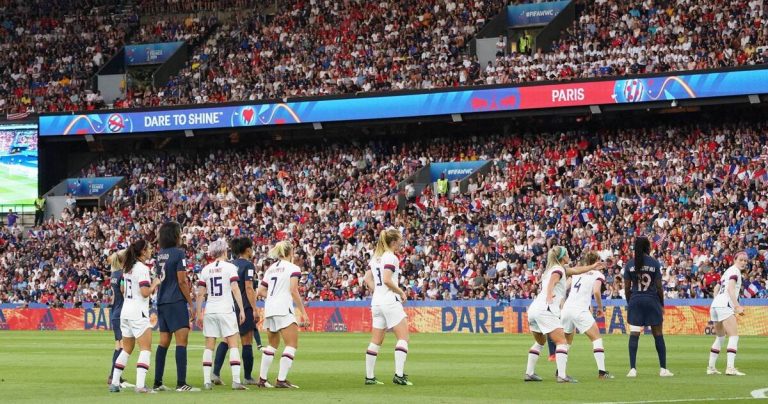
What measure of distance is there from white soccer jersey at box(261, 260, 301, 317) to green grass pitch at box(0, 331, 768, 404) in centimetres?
104

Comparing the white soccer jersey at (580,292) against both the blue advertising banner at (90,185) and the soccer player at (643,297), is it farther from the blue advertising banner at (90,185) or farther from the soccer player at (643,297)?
the blue advertising banner at (90,185)

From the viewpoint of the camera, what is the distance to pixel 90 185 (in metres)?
61.1

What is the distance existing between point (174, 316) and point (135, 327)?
522mm

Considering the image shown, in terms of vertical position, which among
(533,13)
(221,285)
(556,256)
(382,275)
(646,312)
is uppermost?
(533,13)

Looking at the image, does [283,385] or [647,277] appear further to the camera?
[647,277]

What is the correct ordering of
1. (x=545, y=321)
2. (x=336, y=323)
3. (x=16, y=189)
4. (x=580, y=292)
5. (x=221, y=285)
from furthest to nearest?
(x=16, y=189) < (x=336, y=323) < (x=580, y=292) < (x=545, y=321) < (x=221, y=285)

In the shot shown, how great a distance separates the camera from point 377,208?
50062mm

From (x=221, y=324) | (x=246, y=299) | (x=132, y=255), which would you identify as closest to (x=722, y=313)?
(x=246, y=299)

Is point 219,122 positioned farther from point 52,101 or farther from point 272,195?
point 52,101

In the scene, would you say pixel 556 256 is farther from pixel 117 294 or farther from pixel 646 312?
pixel 117 294

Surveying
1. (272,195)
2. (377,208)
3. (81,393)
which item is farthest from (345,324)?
(81,393)

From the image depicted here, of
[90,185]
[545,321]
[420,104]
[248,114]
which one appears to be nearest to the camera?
[545,321]

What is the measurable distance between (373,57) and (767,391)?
133 feet

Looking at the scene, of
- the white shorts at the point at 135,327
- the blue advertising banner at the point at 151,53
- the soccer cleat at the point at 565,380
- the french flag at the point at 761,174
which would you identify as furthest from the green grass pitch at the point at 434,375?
the blue advertising banner at the point at 151,53
